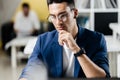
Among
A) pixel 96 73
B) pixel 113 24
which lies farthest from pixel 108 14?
pixel 96 73

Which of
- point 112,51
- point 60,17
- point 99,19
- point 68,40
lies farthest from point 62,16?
point 112,51

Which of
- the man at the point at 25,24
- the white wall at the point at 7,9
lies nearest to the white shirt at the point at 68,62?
the man at the point at 25,24

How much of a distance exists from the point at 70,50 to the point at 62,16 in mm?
182

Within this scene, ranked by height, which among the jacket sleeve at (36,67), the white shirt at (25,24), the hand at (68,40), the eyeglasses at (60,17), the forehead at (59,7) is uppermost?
the forehead at (59,7)

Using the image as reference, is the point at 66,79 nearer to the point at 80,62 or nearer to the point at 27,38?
the point at 80,62

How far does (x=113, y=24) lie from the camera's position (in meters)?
1.92

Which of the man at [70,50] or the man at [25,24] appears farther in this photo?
the man at [25,24]

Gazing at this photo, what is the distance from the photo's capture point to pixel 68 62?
186 centimetres

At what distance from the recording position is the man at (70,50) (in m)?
1.82

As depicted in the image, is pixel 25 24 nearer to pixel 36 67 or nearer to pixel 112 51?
pixel 36 67

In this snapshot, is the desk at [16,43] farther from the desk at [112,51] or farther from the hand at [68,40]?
the hand at [68,40]

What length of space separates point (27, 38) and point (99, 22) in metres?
0.41

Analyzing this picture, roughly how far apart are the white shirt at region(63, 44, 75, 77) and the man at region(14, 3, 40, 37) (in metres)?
0.22

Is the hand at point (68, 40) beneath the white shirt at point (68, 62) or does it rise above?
above
